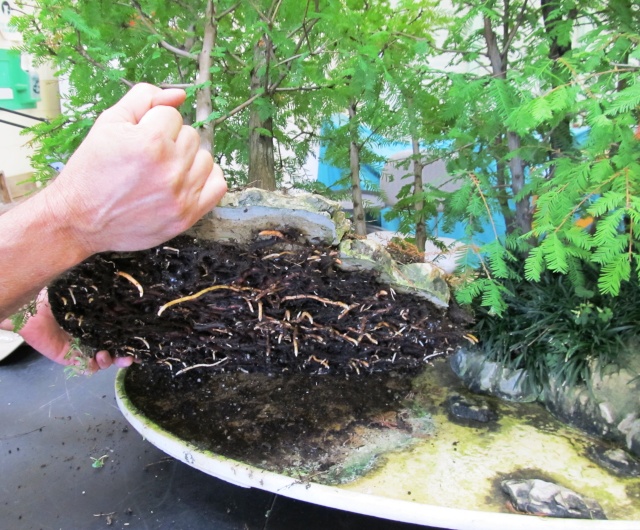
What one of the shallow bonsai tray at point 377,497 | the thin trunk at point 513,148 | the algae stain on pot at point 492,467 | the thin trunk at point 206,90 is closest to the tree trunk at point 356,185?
the thin trunk at point 513,148

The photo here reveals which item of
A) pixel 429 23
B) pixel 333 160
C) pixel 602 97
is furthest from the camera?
pixel 333 160

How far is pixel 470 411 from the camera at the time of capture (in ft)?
3.83

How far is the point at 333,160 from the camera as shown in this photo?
173cm

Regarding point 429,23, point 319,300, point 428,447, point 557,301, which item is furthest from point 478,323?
point 429,23

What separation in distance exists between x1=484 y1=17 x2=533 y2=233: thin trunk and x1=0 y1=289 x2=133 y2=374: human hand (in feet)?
3.72

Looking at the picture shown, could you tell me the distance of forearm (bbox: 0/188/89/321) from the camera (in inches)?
29.3

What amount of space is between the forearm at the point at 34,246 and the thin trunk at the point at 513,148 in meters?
1.07

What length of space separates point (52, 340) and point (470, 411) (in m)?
1.08

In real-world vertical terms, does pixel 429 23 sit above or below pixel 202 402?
above

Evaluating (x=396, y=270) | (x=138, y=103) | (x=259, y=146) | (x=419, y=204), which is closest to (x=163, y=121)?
(x=138, y=103)

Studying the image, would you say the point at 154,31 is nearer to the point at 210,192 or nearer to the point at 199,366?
the point at 210,192

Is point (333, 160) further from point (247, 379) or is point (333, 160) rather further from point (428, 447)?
point (428, 447)

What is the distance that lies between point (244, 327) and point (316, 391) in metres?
0.28

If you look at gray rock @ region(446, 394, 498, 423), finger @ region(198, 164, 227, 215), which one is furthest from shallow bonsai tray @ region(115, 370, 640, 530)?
finger @ region(198, 164, 227, 215)
